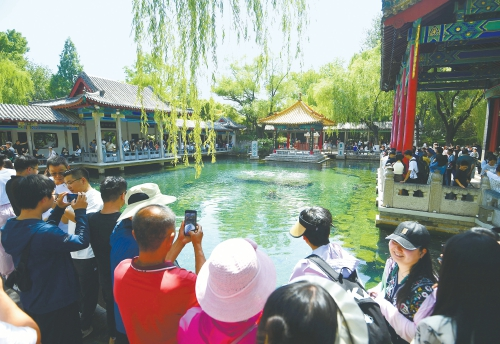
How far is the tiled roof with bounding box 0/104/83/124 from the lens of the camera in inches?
508

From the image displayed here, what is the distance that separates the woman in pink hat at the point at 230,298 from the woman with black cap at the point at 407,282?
2.85ft

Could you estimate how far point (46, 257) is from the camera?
1794mm

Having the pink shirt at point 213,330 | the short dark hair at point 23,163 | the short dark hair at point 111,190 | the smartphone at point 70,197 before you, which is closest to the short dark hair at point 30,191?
the smartphone at point 70,197

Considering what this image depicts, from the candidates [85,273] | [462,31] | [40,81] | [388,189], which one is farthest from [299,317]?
Result: [40,81]

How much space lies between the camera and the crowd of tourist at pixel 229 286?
96 centimetres

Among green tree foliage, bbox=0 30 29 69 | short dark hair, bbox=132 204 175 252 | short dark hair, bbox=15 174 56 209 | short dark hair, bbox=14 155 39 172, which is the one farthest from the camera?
green tree foliage, bbox=0 30 29 69

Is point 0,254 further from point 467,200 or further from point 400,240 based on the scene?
point 467,200

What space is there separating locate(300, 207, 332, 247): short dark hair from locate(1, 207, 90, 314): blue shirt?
1439 mm

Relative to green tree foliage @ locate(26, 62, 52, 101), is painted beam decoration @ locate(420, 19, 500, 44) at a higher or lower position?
lower

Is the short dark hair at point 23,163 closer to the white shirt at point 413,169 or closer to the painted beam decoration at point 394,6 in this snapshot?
the painted beam decoration at point 394,6

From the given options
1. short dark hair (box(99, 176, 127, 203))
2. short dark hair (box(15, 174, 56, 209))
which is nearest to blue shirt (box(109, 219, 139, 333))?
short dark hair (box(99, 176, 127, 203))

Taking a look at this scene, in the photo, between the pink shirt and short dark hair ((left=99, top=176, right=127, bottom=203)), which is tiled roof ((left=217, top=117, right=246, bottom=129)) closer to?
short dark hair ((left=99, top=176, right=127, bottom=203))

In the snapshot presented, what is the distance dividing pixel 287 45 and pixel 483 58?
296 inches

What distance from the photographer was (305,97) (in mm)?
30703
